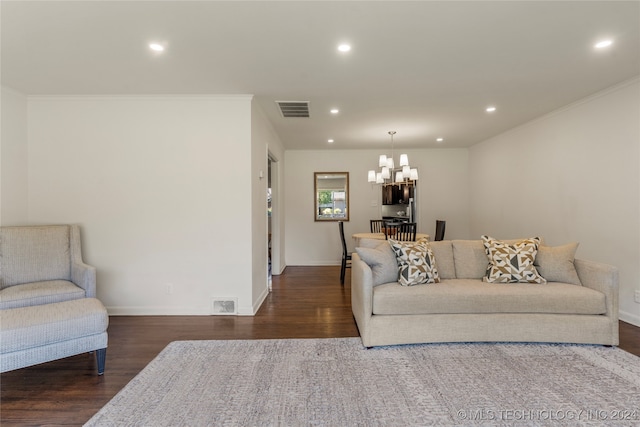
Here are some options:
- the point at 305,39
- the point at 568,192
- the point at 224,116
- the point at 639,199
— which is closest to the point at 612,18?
the point at 639,199

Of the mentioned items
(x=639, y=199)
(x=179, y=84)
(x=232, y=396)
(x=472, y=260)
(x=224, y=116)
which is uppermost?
(x=179, y=84)

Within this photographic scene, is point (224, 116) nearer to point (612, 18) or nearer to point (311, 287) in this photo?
point (311, 287)

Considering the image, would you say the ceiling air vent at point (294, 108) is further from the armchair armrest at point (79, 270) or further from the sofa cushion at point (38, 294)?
the sofa cushion at point (38, 294)

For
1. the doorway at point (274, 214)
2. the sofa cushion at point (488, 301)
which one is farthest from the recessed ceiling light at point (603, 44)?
the doorway at point (274, 214)

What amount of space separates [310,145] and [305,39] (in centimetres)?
375

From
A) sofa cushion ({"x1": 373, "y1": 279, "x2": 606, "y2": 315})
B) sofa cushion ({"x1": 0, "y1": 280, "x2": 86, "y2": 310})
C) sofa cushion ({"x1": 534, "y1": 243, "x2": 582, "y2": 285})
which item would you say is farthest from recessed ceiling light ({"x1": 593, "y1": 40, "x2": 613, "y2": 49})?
sofa cushion ({"x1": 0, "y1": 280, "x2": 86, "y2": 310})

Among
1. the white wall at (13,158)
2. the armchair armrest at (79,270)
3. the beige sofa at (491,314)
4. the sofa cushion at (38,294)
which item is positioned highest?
the white wall at (13,158)

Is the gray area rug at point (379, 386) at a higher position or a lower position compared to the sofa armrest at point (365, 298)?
lower

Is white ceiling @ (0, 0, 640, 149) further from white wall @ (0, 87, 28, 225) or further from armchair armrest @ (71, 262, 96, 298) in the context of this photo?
armchair armrest @ (71, 262, 96, 298)

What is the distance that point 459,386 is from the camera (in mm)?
2010

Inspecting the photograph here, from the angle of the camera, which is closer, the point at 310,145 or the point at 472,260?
the point at 472,260

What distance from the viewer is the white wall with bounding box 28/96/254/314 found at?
3453 mm

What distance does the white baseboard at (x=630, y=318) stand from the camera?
3049mm

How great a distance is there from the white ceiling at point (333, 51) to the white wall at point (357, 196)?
8.57 feet
